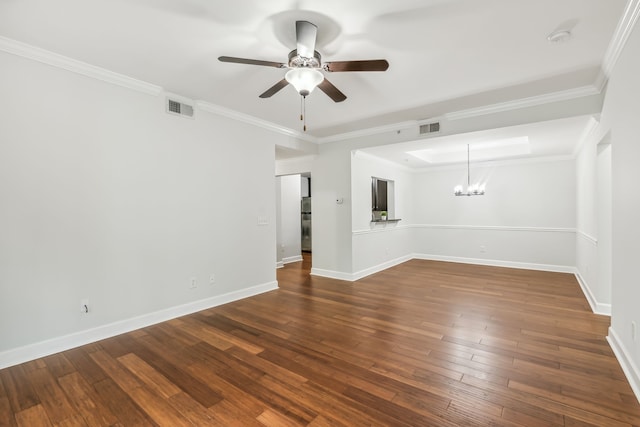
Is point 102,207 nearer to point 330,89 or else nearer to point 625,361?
point 330,89

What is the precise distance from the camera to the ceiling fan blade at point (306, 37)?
2215 millimetres

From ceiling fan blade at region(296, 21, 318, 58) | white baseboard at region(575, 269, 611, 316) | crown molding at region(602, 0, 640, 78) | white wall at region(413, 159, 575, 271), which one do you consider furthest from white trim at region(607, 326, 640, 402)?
white wall at region(413, 159, 575, 271)

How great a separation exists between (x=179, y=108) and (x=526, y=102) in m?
4.60

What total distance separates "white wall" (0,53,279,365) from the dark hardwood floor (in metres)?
0.41

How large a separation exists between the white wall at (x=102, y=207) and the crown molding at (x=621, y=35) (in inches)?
166

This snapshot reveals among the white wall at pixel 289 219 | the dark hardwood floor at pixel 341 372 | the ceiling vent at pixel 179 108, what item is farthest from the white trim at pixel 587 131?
the white wall at pixel 289 219

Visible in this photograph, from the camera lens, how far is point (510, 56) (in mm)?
2812

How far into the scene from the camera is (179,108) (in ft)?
12.1

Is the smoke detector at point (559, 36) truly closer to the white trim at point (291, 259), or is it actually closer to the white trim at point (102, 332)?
the white trim at point (102, 332)

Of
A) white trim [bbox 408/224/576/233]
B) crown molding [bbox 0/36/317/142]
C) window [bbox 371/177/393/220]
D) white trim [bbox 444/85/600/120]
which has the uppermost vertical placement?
crown molding [bbox 0/36/317/142]

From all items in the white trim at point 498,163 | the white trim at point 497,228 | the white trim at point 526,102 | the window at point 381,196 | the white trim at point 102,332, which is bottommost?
the white trim at point 102,332

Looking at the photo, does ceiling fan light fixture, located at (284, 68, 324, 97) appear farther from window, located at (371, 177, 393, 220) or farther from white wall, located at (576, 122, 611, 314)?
window, located at (371, 177, 393, 220)

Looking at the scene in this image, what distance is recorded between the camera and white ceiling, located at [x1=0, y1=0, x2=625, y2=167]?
2133 mm

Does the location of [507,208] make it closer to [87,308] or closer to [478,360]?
[478,360]
